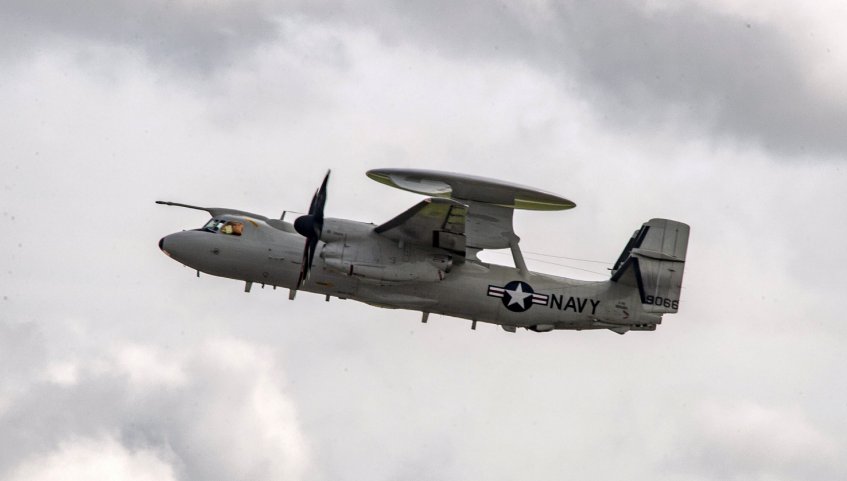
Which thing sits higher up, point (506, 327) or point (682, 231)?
point (682, 231)

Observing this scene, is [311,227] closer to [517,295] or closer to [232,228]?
[232,228]

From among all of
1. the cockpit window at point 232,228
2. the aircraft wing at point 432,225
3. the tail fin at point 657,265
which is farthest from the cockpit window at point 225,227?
the tail fin at point 657,265

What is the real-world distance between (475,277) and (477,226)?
1.70 m

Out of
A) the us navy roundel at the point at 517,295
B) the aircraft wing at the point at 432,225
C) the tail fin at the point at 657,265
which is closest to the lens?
the aircraft wing at the point at 432,225

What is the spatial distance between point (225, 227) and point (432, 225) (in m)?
6.32

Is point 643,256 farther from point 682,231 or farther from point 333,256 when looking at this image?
point 333,256

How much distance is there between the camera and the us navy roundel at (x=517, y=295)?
4288 centimetres

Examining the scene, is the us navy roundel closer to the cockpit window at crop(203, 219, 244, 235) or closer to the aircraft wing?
the aircraft wing

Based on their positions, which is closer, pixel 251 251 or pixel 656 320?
pixel 251 251

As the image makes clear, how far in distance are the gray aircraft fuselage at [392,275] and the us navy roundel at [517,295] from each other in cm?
3

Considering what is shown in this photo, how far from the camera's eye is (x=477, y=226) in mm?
43500

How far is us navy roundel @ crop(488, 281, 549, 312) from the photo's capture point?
42.9 meters

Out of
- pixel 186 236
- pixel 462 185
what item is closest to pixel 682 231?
pixel 462 185

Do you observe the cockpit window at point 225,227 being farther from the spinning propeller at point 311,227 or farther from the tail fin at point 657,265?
the tail fin at point 657,265
